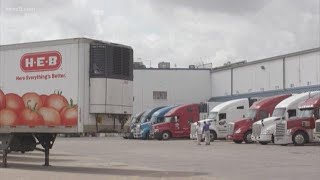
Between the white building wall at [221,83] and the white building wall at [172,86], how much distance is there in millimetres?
807

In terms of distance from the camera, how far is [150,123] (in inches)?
2130

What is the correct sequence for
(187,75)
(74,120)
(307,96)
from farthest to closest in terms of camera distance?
(187,75) < (307,96) < (74,120)

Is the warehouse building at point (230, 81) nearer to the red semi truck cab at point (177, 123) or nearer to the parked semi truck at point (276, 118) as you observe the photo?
the red semi truck cab at point (177, 123)

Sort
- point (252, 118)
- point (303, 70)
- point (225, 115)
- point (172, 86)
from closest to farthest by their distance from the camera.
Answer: point (252, 118)
point (225, 115)
point (303, 70)
point (172, 86)

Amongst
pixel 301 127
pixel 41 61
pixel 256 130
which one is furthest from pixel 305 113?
pixel 41 61

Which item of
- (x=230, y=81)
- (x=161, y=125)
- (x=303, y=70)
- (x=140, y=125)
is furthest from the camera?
(x=230, y=81)

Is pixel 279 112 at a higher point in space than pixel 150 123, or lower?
higher

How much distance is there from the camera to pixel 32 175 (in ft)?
55.8

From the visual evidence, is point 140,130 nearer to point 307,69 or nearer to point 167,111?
point 167,111

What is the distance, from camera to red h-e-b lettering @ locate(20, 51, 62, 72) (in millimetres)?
18984

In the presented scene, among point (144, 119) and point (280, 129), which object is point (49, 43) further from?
point (144, 119)

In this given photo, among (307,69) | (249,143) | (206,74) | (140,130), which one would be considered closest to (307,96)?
(249,143)

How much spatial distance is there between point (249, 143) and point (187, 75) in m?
33.9

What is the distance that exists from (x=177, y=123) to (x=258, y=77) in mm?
14088
